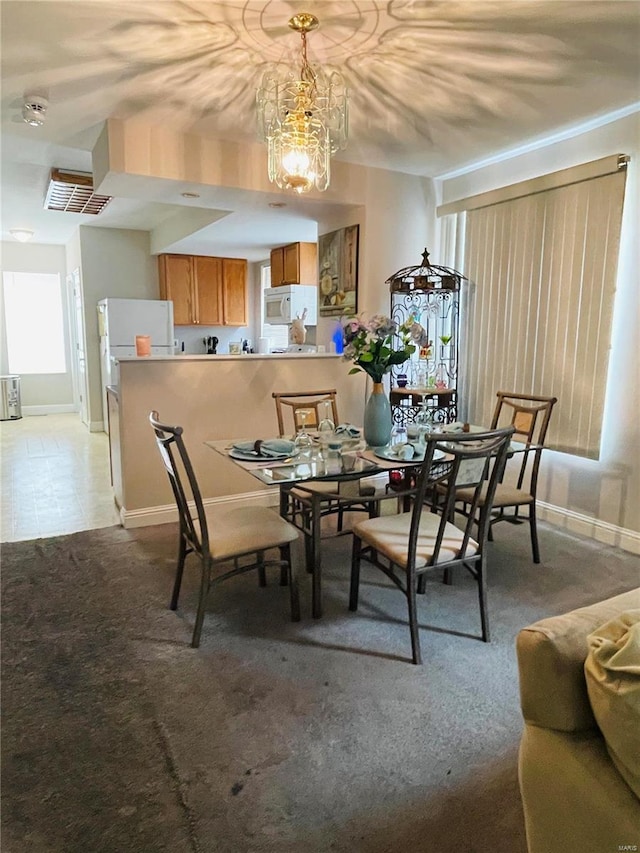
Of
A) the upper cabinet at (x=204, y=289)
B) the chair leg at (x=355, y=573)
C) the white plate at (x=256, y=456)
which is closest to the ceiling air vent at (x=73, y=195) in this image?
the upper cabinet at (x=204, y=289)

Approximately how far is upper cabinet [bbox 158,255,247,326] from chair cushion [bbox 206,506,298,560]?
5.02 metres

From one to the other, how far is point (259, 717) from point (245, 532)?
2.51 ft

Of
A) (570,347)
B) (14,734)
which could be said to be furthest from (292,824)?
(570,347)

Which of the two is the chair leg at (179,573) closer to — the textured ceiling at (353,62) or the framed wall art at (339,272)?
the textured ceiling at (353,62)

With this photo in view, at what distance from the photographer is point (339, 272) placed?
4.38 metres

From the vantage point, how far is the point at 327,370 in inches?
168

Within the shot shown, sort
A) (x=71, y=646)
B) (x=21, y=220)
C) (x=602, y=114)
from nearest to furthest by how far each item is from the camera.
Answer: (x=71, y=646) < (x=602, y=114) < (x=21, y=220)

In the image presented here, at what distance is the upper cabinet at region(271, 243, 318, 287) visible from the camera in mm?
6035

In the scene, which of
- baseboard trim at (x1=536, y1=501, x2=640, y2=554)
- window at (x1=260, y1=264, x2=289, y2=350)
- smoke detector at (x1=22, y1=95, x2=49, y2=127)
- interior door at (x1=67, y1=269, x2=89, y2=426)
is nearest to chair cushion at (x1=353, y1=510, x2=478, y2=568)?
baseboard trim at (x1=536, y1=501, x2=640, y2=554)

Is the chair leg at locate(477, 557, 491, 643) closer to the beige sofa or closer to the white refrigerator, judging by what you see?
the beige sofa

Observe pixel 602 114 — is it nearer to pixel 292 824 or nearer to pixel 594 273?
pixel 594 273

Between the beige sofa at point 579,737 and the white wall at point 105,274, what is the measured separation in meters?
6.83

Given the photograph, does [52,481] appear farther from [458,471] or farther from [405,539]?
[458,471]

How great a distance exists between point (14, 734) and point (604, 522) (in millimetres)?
3293
